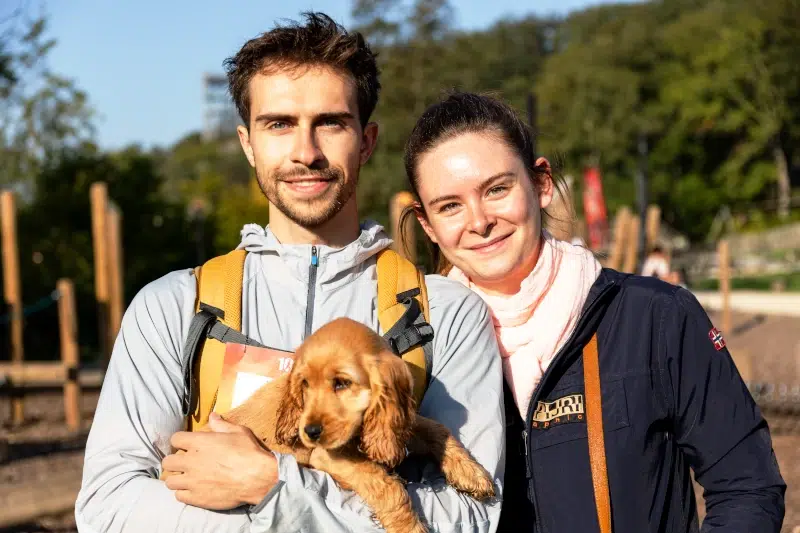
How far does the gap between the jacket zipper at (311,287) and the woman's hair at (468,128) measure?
2.26ft

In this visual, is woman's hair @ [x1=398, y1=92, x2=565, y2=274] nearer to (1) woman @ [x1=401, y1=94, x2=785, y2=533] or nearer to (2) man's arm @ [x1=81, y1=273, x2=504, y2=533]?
(1) woman @ [x1=401, y1=94, x2=785, y2=533]

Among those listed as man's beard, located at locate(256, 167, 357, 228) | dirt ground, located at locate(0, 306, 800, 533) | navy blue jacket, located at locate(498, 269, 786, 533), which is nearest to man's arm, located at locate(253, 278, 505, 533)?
navy blue jacket, located at locate(498, 269, 786, 533)

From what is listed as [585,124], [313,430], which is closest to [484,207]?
[313,430]

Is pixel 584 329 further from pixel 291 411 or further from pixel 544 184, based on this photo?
pixel 291 411

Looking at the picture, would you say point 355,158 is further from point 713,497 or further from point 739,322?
point 739,322

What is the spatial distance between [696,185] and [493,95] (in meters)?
69.2

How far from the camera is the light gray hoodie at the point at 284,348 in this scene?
3.09 meters

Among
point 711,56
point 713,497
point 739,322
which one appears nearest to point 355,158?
point 713,497

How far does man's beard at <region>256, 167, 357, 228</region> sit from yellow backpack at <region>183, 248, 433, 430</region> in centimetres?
35

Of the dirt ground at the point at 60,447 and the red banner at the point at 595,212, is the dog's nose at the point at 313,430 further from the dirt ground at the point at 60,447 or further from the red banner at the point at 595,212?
the red banner at the point at 595,212

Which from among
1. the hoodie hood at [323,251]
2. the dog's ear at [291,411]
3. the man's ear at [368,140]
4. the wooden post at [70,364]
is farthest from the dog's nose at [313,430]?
the wooden post at [70,364]

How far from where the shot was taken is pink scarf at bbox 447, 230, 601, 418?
3814 millimetres

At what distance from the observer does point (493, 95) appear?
450 cm

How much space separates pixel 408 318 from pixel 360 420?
0.54m
